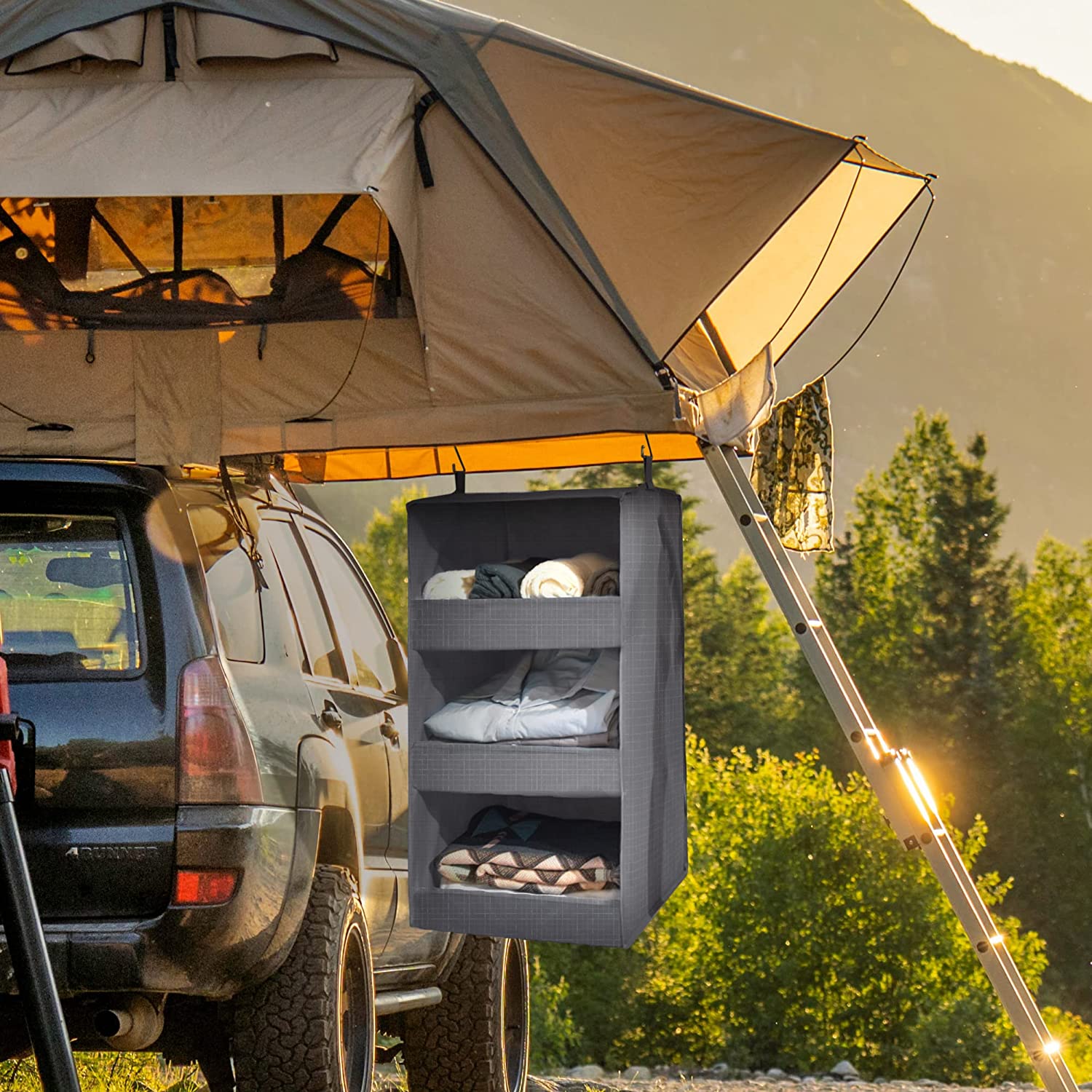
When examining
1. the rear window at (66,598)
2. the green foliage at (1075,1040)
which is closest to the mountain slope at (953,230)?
the green foliage at (1075,1040)

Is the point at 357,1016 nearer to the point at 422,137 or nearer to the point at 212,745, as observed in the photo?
the point at 212,745

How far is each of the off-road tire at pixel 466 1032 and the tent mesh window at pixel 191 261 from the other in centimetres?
234

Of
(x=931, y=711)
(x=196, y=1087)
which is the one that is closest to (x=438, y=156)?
(x=196, y=1087)

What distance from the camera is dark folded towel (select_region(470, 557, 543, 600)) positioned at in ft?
15.2

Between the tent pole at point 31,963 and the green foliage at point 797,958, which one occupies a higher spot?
the tent pole at point 31,963

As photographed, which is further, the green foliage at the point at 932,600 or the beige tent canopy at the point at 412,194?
the green foliage at the point at 932,600

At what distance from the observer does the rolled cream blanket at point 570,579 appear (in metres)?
4.54

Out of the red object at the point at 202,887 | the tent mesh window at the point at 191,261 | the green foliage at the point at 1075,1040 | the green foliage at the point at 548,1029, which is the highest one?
the tent mesh window at the point at 191,261

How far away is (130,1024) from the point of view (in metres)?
3.88

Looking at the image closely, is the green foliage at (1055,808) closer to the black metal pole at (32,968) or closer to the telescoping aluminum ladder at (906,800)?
the telescoping aluminum ladder at (906,800)

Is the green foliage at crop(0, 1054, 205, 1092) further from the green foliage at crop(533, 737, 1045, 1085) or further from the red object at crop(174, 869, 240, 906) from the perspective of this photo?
the green foliage at crop(533, 737, 1045, 1085)

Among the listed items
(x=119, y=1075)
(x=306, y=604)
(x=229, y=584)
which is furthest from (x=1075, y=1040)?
(x=229, y=584)

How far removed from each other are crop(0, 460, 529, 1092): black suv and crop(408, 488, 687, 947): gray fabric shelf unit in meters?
0.26

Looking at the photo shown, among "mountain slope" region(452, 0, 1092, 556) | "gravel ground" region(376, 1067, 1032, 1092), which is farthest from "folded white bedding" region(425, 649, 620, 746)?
"mountain slope" region(452, 0, 1092, 556)
